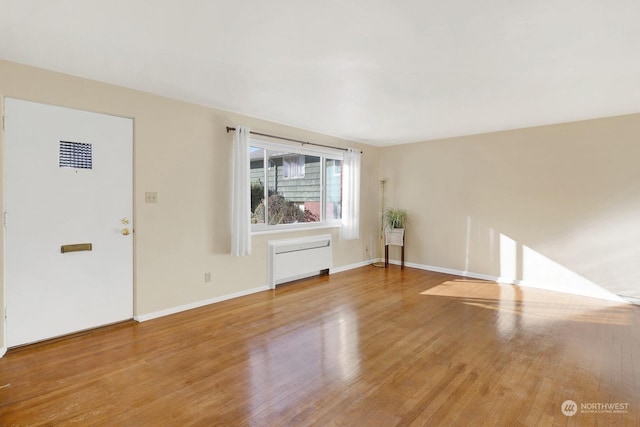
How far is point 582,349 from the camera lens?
2840mm

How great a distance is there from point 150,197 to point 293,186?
2243 millimetres

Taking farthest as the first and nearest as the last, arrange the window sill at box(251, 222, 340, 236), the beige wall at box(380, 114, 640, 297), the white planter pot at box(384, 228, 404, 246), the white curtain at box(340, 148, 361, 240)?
the white planter pot at box(384, 228, 404, 246)
the white curtain at box(340, 148, 361, 240)
the window sill at box(251, 222, 340, 236)
the beige wall at box(380, 114, 640, 297)

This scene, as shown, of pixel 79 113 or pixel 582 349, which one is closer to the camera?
pixel 582 349

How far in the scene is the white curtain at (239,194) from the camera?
162 inches

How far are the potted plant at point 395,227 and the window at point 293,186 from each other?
99cm

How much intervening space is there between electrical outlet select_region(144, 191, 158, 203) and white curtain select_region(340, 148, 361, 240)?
317cm

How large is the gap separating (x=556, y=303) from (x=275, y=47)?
4370 mm

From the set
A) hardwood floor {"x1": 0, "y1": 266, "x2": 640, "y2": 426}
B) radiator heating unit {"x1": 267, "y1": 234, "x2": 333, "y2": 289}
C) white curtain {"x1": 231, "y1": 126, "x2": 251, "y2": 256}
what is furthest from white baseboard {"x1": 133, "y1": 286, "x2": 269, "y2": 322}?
white curtain {"x1": 231, "y1": 126, "x2": 251, "y2": 256}

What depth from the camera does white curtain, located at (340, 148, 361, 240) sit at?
581 centimetres

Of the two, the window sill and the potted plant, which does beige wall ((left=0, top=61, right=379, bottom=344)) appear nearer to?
the window sill

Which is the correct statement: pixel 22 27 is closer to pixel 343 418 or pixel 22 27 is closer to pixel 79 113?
pixel 79 113

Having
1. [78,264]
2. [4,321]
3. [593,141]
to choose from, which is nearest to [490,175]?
[593,141]

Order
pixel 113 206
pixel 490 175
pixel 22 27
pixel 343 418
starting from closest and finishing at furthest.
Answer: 1. pixel 343 418
2. pixel 22 27
3. pixel 113 206
4. pixel 490 175

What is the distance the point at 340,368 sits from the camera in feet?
8.25
